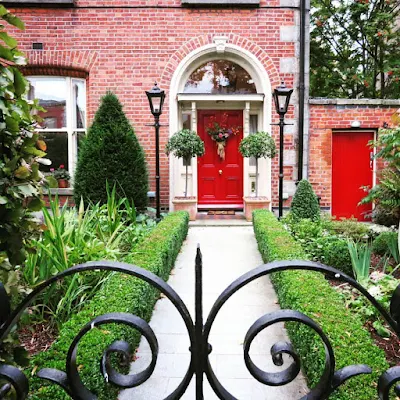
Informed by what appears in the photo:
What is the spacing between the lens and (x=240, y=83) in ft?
Answer: 28.0

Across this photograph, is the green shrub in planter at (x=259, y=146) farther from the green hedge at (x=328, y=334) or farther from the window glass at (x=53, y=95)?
the green hedge at (x=328, y=334)

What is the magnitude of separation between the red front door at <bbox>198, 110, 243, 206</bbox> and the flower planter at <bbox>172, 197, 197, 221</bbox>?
1.04m

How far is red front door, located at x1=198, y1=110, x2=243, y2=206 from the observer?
8898 mm

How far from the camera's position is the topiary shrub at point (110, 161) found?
7375mm

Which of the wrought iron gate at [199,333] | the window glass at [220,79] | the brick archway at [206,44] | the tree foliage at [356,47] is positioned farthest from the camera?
the tree foliage at [356,47]

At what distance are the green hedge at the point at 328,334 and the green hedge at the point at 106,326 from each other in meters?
1.11

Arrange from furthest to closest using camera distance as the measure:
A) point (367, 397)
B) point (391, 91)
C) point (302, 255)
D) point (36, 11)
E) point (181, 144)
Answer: point (391, 91) < point (36, 11) < point (181, 144) < point (302, 255) < point (367, 397)

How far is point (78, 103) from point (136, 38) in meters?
1.77

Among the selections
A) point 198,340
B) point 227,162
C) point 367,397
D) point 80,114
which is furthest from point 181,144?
point 198,340

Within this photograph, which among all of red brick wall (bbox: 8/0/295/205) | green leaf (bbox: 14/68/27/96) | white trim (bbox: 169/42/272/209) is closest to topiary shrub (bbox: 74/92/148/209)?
red brick wall (bbox: 8/0/295/205)

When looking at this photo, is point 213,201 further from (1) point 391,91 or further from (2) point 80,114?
(1) point 391,91

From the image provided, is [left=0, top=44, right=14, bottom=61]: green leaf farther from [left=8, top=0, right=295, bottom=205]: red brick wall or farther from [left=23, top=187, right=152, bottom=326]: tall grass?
[left=8, top=0, right=295, bottom=205]: red brick wall

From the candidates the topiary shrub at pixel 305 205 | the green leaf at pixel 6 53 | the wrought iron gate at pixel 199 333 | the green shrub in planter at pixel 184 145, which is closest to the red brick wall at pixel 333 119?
the topiary shrub at pixel 305 205

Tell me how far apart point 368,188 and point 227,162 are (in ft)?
9.69
